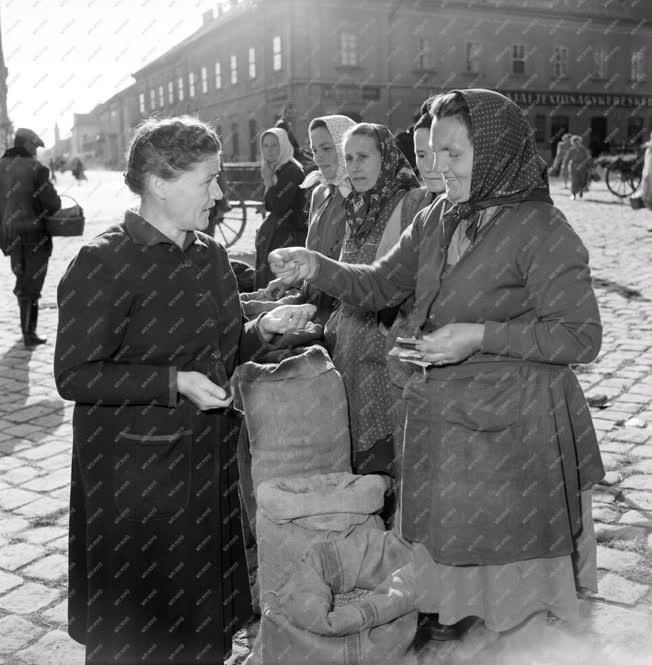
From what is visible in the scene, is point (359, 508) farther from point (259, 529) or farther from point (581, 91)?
point (581, 91)

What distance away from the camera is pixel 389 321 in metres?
3.69

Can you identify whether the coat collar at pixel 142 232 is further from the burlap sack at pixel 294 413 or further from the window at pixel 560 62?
the window at pixel 560 62

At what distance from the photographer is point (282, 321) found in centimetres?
276

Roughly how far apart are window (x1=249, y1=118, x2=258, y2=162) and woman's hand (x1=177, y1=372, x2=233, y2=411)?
36902 millimetres

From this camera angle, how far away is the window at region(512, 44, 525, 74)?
38.4m

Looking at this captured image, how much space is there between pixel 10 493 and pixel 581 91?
→ 132 ft

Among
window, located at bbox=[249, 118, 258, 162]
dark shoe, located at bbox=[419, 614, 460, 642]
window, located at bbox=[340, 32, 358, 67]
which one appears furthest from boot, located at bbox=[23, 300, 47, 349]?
window, located at bbox=[249, 118, 258, 162]

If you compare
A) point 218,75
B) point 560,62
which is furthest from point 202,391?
point 218,75

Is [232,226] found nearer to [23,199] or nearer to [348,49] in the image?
[23,199]

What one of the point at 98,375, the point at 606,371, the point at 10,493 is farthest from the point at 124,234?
the point at 606,371

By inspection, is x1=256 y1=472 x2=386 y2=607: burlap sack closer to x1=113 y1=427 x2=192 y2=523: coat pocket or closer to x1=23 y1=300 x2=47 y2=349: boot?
x1=113 y1=427 x2=192 y2=523: coat pocket

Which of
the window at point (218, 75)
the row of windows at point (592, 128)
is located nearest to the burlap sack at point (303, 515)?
the row of windows at point (592, 128)

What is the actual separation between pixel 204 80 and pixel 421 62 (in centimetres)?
1514

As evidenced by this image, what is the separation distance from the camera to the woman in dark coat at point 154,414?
89.0 inches
